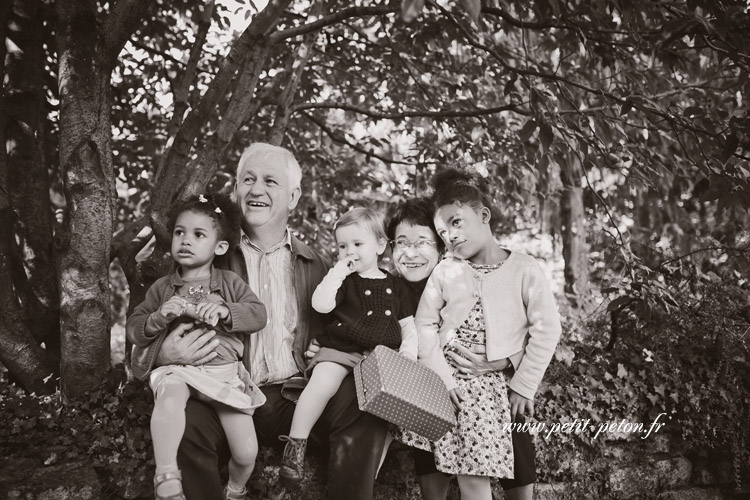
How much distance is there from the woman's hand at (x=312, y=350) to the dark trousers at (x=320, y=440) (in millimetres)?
212

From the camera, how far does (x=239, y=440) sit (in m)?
2.85

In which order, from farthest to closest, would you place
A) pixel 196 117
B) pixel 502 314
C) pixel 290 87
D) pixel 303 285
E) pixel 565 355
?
pixel 290 87
pixel 565 355
pixel 196 117
pixel 303 285
pixel 502 314

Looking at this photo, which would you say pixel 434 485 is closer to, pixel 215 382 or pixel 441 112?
pixel 215 382

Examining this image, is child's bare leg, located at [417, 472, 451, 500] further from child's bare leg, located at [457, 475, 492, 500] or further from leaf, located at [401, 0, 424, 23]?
leaf, located at [401, 0, 424, 23]

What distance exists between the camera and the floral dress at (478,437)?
3006 mm

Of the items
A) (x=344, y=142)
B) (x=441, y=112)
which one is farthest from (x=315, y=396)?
(x=344, y=142)

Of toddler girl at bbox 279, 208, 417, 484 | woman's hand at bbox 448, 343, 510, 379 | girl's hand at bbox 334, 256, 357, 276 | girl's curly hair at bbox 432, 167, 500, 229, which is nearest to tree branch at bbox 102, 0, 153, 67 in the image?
toddler girl at bbox 279, 208, 417, 484

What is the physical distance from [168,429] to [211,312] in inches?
20.5

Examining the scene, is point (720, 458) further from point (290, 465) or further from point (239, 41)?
point (239, 41)

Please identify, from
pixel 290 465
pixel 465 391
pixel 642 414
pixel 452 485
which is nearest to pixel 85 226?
pixel 290 465

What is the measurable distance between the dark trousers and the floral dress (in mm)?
237

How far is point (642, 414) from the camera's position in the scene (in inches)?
159

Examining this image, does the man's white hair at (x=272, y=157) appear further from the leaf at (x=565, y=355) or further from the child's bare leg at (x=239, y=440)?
the leaf at (x=565, y=355)

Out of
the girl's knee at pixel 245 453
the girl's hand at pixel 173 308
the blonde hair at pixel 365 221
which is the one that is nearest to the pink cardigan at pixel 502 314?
the blonde hair at pixel 365 221
